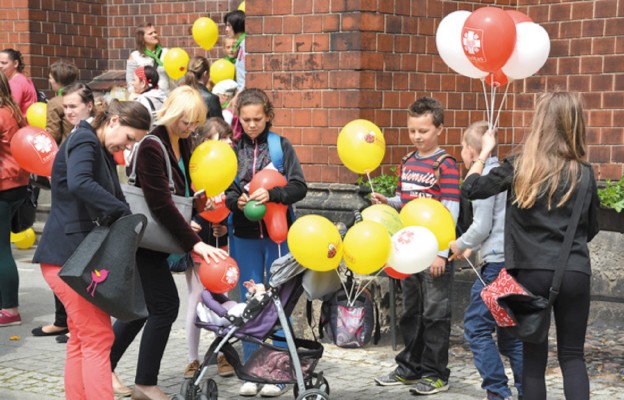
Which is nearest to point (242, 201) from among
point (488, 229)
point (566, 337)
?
point (488, 229)

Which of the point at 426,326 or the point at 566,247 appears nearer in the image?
the point at 566,247

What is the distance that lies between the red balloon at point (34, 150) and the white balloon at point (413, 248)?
2603 millimetres

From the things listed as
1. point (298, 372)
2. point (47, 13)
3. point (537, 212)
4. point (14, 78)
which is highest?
point (47, 13)

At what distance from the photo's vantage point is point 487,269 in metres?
5.90

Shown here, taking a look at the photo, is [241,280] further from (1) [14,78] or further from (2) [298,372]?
(1) [14,78]

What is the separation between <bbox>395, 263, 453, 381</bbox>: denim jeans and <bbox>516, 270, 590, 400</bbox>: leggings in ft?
4.53

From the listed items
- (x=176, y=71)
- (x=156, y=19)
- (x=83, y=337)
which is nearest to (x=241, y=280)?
(x=83, y=337)

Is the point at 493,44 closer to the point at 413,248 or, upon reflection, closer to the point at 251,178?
the point at 413,248

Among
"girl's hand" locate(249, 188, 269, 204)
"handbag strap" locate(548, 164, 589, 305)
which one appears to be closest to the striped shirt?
"girl's hand" locate(249, 188, 269, 204)

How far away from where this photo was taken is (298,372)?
557cm

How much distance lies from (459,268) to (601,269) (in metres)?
1.15

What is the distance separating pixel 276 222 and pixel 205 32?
5841 millimetres

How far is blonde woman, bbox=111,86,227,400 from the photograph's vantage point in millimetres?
5547

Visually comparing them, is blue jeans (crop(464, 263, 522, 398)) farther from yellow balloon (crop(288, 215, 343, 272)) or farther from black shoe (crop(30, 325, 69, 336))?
black shoe (crop(30, 325, 69, 336))
